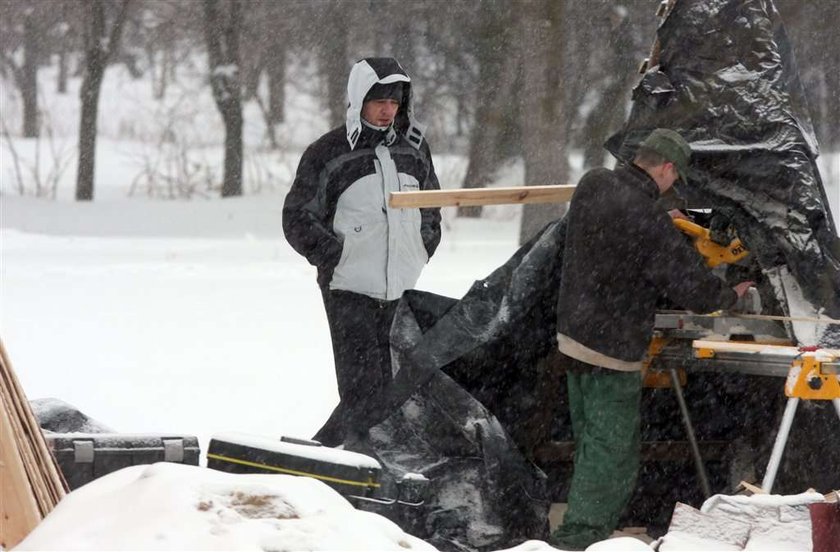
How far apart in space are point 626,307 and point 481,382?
880mm

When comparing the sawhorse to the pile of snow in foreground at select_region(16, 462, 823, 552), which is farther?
the sawhorse

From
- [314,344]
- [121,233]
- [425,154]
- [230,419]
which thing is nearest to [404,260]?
[425,154]

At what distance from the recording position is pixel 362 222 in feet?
19.8

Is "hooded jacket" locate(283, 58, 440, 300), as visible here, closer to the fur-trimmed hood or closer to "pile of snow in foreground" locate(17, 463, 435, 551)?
the fur-trimmed hood

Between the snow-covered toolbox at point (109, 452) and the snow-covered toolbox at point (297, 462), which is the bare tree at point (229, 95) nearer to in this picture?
the snow-covered toolbox at point (109, 452)

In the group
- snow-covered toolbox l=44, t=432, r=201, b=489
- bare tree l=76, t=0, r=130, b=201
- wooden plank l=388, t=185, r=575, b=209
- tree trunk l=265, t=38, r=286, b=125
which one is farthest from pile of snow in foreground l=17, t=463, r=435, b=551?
tree trunk l=265, t=38, r=286, b=125

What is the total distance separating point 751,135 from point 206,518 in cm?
325

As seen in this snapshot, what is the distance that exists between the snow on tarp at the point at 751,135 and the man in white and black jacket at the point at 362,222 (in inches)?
40.3

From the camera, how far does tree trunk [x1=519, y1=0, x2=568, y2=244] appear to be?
45.3ft

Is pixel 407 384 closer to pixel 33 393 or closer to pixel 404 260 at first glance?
pixel 404 260

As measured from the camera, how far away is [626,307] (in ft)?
16.7

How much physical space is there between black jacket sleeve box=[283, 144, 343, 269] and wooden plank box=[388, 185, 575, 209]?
41 centimetres

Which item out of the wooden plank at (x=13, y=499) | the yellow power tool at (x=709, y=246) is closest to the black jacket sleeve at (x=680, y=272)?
the yellow power tool at (x=709, y=246)

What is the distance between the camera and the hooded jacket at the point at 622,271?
4996 millimetres
